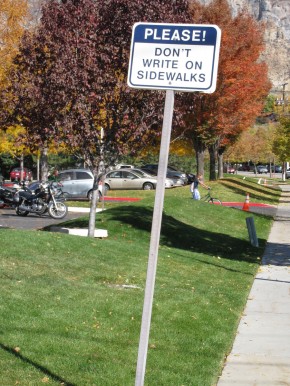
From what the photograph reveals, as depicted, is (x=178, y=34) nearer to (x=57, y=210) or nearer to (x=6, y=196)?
(x=57, y=210)

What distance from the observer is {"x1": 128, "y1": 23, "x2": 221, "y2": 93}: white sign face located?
17.6ft

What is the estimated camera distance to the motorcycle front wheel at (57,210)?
24.7 m

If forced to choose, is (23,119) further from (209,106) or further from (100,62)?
(209,106)

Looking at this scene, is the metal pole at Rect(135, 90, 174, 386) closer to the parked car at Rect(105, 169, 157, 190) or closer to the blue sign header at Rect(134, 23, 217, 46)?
the blue sign header at Rect(134, 23, 217, 46)

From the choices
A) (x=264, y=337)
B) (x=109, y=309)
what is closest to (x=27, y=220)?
(x=109, y=309)

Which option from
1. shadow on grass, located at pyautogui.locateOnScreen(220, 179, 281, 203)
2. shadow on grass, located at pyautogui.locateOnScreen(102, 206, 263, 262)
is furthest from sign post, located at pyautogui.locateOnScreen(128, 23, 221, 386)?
shadow on grass, located at pyautogui.locateOnScreen(220, 179, 281, 203)

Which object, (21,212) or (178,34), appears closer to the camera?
(178,34)

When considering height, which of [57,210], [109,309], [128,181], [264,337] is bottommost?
[128,181]

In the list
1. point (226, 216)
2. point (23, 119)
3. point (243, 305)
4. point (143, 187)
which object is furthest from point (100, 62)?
point (143, 187)

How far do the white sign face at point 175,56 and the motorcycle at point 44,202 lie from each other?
1930 centimetres

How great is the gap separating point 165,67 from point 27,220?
1945 centimetres

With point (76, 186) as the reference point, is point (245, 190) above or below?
below

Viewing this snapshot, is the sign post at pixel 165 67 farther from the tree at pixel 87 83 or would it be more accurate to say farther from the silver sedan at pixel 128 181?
the silver sedan at pixel 128 181

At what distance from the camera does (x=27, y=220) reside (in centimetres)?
2441
